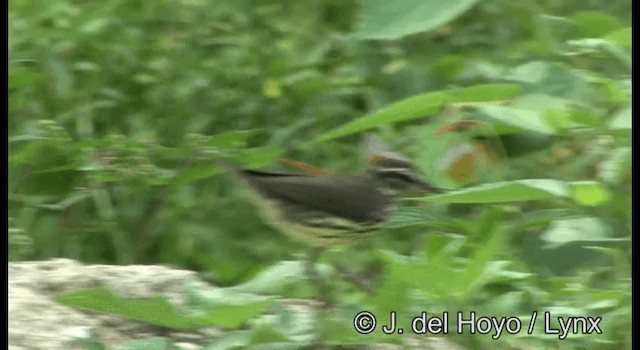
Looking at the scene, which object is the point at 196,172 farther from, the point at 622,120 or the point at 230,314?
the point at 622,120

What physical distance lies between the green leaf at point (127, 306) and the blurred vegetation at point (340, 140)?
0.21 ft

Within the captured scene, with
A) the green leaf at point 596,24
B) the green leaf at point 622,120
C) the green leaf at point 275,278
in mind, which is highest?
the green leaf at point 596,24

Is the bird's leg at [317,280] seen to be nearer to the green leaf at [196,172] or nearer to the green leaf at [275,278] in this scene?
the green leaf at [275,278]

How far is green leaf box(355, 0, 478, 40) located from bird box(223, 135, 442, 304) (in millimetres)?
242

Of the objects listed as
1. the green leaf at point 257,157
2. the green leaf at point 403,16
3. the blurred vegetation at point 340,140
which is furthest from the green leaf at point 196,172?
the green leaf at point 403,16

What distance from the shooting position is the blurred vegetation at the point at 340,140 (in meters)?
1.87

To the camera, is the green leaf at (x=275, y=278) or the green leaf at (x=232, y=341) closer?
the green leaf at (x=232, y=341)

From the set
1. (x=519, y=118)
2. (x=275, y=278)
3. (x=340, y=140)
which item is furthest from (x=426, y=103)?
(x=340, y=140)

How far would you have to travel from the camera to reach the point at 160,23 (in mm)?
3121

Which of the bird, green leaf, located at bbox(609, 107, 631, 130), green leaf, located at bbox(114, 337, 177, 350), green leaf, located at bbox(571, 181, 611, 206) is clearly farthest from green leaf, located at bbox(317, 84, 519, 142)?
green leaf, located at bbox(114, 337, 177, 350)

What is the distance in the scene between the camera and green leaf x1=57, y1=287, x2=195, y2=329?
1698mm

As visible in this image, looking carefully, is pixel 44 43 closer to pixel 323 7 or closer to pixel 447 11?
pixel 323 7

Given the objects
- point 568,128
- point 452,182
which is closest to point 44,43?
point 452,182

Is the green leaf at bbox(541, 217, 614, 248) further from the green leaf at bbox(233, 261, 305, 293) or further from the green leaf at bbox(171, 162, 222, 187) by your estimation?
the green leaf at bbox(171, 162, 222, 187)
